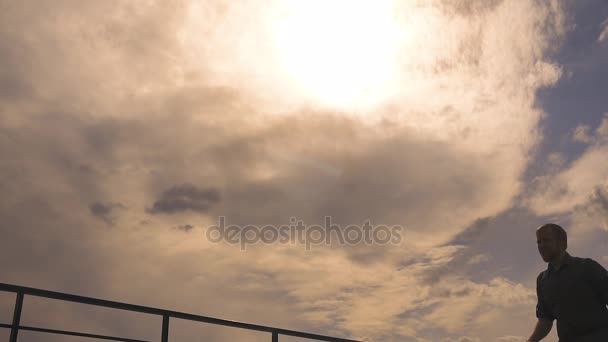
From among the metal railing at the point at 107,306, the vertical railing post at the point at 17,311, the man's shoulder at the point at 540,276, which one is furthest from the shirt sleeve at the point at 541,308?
the vertical railing post at the point at 17,311

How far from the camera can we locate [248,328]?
7.37 meters

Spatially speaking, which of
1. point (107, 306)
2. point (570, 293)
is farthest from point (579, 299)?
point (107, 306)

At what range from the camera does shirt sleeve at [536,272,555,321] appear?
433cm

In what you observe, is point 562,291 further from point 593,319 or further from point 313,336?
point 313,336

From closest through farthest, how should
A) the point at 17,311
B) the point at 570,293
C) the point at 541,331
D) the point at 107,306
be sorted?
1. the point at 570,293
2. the point at 541,331
3. the point at 17,311
4. the point at 107,306

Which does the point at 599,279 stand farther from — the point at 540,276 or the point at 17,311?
the point at 17,311

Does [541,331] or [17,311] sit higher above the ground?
[17,311]

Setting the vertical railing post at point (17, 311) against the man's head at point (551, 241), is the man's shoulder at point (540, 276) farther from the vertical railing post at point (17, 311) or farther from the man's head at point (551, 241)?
the vertical railing post at point (17, 311)

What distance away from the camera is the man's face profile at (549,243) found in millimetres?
4074

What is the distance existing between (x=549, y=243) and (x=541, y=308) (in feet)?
2.23

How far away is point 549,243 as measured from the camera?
407cm

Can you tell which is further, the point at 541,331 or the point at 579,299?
the point at 541,331

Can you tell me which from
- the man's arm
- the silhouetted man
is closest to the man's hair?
the silhouetted man

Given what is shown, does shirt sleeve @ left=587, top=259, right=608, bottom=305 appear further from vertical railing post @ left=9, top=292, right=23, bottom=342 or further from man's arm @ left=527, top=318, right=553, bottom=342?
vertical railing post @ left=9, top=292, right=23, bottom=342
